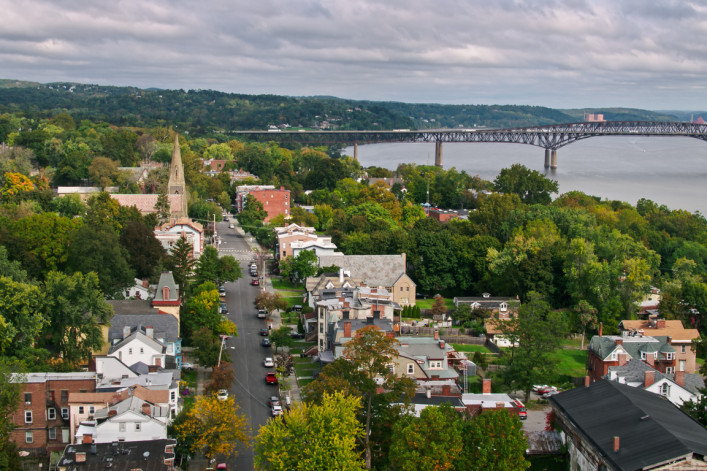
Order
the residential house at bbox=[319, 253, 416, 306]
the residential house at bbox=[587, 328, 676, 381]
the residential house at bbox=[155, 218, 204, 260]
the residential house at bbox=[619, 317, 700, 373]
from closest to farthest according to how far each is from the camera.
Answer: the residential house at bbox=[587, 328, 676, 381] → the residential house at bbox=[619, 317, 700, 373] → the residential house at bbox=[319, 253, 416, 306] → the residential house at bbox=[155, 218, 204, 260]

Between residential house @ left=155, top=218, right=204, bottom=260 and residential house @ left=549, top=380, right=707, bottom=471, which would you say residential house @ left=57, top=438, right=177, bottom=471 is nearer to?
residential house @ left=549, top=380, right=707, bottom=471

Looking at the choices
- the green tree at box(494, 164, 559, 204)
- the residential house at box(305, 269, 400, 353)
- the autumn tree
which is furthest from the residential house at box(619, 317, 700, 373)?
the green tree at box(494, 164, 559, 204)

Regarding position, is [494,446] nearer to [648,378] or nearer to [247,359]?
[648,378]

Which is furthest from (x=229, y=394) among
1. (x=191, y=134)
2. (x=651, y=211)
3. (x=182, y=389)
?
(x=191, y=134)

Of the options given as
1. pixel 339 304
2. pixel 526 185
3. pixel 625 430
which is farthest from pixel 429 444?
pixel 526 185

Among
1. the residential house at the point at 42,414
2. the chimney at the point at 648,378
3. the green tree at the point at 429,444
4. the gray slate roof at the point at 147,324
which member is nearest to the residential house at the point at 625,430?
the chimney at the point at 648,378

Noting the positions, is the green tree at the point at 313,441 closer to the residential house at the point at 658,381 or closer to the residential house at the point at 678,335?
the residential house at the point at 658,381
